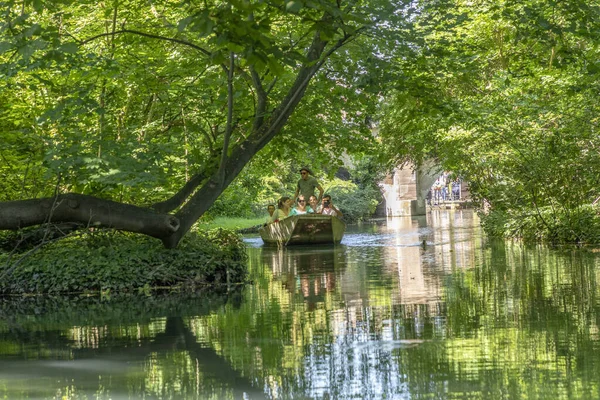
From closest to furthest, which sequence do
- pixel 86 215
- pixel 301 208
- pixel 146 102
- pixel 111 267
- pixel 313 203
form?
1. pixel 86 215
2. pixel 111 267
3. pixel 146 102
4. pixel 313 203
5. pixel 301 208

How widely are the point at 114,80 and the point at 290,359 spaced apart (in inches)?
404

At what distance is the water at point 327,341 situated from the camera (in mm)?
6750

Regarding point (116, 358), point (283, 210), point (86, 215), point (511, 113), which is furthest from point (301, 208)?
point (116, 358)

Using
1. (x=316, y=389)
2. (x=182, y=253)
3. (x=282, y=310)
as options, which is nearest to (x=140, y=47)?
(x=182, y=253)

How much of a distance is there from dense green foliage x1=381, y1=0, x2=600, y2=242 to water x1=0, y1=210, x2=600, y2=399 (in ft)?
10.8

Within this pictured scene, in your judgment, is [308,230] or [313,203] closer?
[308,230]

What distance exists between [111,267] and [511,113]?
1207cm

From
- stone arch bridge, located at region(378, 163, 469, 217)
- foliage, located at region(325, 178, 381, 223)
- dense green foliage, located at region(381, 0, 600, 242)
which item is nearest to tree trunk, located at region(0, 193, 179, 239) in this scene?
dense green foliage, located at region(381, 0, 600, 242)

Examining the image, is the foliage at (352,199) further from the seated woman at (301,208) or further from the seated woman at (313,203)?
the seated woman at (313,203)

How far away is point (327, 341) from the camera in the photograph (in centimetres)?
880

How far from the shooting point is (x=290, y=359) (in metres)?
7.93

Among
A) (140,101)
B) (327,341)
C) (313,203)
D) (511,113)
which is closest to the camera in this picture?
(327,341)

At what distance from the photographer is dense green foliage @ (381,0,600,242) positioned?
1593cm

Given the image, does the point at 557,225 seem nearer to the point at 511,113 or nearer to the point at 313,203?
the point at 511,113
